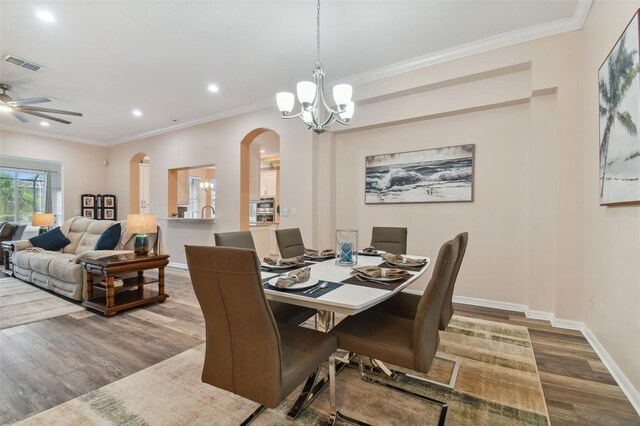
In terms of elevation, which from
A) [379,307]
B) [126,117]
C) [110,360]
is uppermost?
[126,117]

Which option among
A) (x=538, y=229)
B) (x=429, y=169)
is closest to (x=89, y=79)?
(x=429, y=169)

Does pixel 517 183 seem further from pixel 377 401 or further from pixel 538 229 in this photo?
pixel 377 401

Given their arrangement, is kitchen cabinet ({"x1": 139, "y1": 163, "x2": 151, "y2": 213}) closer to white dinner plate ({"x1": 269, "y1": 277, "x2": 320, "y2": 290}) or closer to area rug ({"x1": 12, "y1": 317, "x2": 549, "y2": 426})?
area rug ({"x1": 12, "y1": 317, "x2": 549, "y2": 426})

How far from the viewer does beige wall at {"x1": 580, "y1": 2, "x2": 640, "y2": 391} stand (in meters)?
1.84

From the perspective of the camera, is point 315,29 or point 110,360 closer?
point 110,360

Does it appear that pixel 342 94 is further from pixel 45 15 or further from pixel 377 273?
pixel 45 15

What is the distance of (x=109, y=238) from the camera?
4.21 m

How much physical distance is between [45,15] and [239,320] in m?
3.57

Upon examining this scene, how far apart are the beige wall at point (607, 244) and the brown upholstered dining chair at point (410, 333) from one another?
4.18ft

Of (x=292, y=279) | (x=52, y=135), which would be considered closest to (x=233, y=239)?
(x=292, y=279)

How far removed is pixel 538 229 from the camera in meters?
3.14

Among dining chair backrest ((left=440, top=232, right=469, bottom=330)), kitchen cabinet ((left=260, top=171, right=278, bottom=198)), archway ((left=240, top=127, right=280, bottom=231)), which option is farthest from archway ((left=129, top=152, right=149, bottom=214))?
dining chair backrest ((left=440, top=232, right=469, bottom=330))

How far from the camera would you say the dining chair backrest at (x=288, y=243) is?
2883 mm

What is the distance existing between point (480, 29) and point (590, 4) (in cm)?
84
